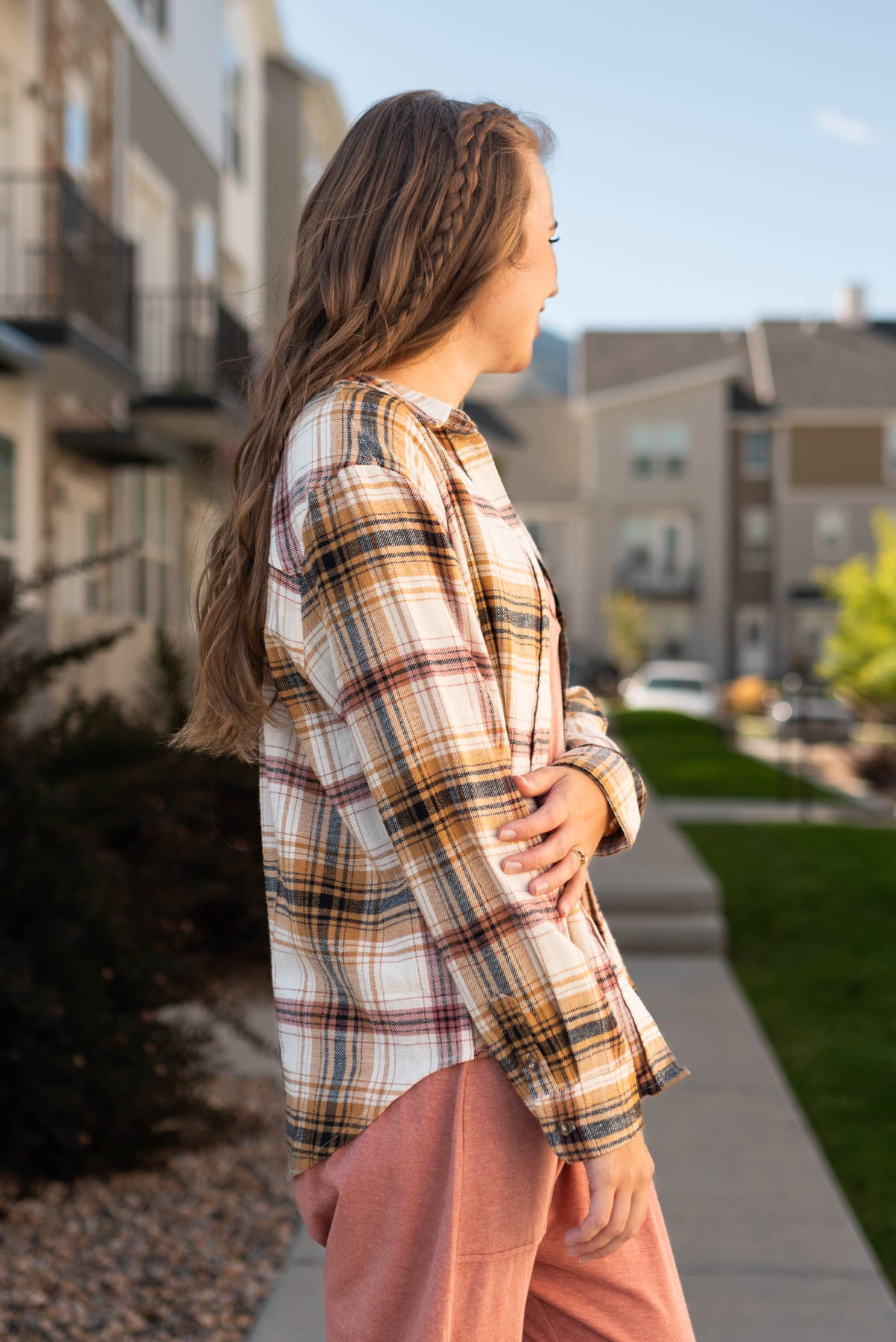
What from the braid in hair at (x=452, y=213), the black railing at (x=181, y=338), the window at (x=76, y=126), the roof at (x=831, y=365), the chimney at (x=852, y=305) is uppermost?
the chimney at (x=852, y=305)

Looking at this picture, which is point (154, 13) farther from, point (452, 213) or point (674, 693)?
point (674, 693)

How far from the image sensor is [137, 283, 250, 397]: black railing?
43.8 ft

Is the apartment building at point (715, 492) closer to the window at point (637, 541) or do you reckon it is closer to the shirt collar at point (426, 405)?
the window at point (637, 541)

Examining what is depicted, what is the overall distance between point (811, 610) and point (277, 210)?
41966mm

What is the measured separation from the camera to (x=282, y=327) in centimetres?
158

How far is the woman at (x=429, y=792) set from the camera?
130cm

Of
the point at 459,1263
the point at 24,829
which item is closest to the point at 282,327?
the point at 459,1263

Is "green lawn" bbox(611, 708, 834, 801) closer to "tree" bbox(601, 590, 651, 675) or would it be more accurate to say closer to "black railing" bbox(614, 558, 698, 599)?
"tree" bbox(601, 590, 651, 675)

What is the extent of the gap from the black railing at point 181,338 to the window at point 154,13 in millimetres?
2458

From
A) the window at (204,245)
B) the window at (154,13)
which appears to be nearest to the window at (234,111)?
the window at (204,245)

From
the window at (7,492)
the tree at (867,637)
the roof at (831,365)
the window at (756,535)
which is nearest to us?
the window at (7,492)

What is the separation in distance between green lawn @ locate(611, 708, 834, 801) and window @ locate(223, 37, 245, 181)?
30.0 feet

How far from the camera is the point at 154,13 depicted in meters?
12.6

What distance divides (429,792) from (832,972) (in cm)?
513
